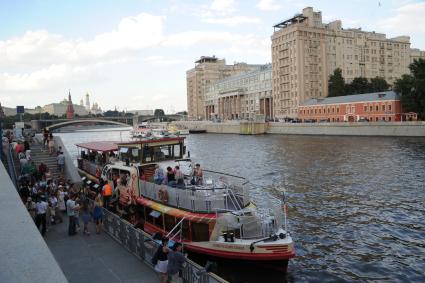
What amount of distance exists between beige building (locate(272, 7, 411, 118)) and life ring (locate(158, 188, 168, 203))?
4614 inches

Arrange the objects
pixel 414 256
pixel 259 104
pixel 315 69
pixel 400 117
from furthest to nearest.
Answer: pixel 259 104
pixel 315 69
pixel 400 117
pixel 414 256

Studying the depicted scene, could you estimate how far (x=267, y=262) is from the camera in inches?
617

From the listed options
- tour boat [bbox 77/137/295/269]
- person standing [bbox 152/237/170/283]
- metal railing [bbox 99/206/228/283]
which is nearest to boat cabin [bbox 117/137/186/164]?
tour boat [bbox 77/137/295/269]

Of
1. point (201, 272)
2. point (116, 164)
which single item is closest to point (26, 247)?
point (201, 272)

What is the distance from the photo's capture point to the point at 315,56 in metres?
135

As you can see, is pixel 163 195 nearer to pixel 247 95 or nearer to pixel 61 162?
pixel 61 162

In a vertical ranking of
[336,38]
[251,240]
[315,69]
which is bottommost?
[251,240]

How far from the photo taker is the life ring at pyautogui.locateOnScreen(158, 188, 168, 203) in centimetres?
1848

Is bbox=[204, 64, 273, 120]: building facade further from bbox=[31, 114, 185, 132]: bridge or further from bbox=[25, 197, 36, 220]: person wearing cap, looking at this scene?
bbox=[25, 197, 36, 220]: person wearing cap

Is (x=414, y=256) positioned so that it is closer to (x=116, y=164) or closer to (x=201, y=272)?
(x=201, y=272)

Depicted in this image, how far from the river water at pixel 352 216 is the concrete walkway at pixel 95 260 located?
15.3 ft

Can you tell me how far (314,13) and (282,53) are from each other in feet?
67.2

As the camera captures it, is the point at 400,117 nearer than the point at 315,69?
Yes

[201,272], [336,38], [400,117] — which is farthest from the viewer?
[336,38]
